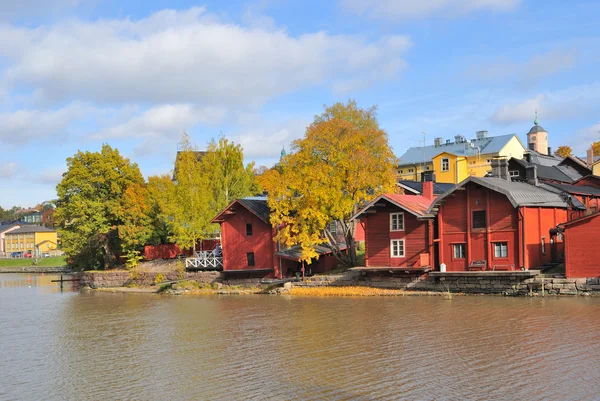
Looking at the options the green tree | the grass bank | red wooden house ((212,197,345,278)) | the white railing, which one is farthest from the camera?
the grass bank

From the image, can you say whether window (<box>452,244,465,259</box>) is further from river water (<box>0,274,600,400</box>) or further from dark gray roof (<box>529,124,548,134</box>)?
dark gray roof (<box>529,124,548,134</box>)

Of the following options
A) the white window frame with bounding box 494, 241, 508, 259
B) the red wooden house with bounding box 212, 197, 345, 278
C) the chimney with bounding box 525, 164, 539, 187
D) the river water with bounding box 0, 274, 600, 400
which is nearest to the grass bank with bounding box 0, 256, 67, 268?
the red wooden house with bounding box 212, 197, 345, 278

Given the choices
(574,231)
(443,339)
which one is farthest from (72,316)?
(574,231)

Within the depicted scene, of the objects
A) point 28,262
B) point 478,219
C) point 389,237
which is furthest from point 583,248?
point 28,262

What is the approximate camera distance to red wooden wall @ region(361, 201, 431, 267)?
40.7 metres

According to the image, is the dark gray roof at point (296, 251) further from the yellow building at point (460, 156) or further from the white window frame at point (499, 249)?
the yellow building at point (460, 156)

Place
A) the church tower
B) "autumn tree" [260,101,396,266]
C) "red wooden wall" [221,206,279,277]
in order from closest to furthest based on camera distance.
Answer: "autumn tree" [260,101,396,266]
"red wooden wall" [221,206,279,277]
the church tower

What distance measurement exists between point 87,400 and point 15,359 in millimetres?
8107

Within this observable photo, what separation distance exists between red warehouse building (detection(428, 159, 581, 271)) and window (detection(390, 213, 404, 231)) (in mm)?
2669

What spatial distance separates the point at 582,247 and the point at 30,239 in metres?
133

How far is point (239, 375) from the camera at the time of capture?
1978 centimetres

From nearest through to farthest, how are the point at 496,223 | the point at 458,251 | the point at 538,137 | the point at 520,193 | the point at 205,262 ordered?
1. the point at 520,193
2. the point at 496,223
3. the point at 458,251
4. the point at 205,262
5. the point at 538,137

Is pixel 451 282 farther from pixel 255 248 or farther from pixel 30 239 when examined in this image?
pixel 30 239

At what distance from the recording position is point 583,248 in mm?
34094
